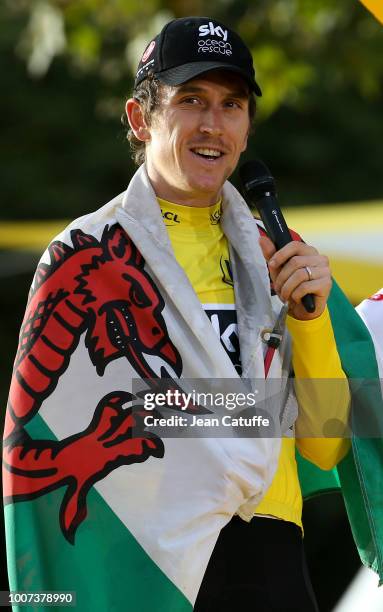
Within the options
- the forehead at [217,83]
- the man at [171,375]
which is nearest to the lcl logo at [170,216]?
the man at [171,375]

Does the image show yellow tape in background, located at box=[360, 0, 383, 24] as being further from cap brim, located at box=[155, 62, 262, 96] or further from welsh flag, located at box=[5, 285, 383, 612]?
welsh flag, located at box=[5, 285, 383, 612]

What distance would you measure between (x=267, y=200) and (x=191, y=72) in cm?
34

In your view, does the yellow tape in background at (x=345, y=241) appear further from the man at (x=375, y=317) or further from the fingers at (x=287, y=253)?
the fingers at (x=287, y=253)

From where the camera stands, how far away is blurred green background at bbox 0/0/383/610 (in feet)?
26.3

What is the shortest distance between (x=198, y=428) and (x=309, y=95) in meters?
8.40

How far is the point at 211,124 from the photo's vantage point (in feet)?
9.79

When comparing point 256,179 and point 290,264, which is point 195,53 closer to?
point 256,179

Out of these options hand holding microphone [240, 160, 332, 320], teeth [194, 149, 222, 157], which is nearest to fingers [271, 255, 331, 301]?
hand holding microphone [240, 160, 332, 320]

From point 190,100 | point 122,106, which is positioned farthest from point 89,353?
point 122,106

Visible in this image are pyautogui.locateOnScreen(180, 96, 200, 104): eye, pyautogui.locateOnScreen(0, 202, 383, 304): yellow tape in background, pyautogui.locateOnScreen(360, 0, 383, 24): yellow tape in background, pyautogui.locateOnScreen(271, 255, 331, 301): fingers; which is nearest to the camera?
pyautogui.locateOnScreen(271, 255, 331, 301): fingers

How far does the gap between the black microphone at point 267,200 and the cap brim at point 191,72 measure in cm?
20

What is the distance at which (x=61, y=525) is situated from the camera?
2.92 meters

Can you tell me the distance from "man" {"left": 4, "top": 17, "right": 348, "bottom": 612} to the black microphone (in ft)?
0.10

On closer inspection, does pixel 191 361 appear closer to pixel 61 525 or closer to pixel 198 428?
pixel 198 428
